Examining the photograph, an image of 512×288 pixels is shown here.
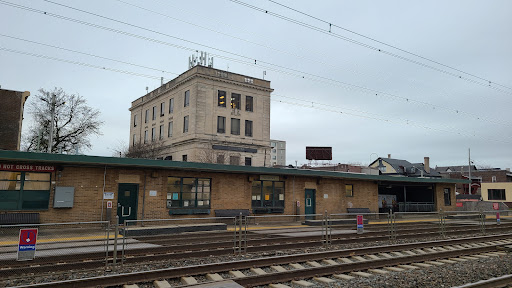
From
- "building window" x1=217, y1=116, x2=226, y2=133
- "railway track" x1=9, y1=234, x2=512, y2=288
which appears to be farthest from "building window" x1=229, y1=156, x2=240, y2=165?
"railway track" x1=9, y1=234, x2=512, y2=288

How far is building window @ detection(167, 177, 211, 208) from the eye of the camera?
21828 millimetres

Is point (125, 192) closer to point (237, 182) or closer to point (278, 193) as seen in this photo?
point (237, 182)

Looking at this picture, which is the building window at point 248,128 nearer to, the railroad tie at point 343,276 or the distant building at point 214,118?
the distant building at point 214,118

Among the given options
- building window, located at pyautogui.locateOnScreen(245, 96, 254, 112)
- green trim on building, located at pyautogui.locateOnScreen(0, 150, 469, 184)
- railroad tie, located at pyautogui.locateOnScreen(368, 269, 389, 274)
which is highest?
building window, located at pyautogui.locateOnScreen(245, 96, 254, 112)

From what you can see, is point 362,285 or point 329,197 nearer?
point 362,285

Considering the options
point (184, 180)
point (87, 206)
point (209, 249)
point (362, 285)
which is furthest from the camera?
point (184, 180)

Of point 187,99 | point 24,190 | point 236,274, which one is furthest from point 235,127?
point 236,274

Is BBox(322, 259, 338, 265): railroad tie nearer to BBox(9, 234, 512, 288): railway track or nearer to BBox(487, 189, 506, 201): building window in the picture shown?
BBox(9, 234, 512, 288): railway track

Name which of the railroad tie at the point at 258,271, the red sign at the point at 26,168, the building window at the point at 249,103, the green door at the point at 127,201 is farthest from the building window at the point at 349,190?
the building window at the point at 249,103

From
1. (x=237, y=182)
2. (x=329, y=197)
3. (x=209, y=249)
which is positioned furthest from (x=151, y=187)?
(x=329, y=197)

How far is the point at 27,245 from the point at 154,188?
12017mm

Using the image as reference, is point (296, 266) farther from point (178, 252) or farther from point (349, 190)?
point (349, 190)

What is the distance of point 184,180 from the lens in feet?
73.0

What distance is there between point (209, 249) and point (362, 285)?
5.91 metres
